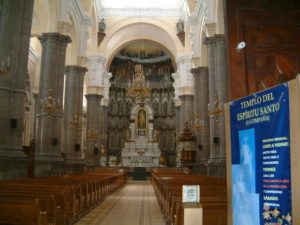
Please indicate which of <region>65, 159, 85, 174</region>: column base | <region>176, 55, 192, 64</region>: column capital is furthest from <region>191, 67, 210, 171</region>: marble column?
<region>176, 55, 192, 64</region>: column capital

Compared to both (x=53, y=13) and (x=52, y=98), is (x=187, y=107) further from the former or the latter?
(x=52, y=98)

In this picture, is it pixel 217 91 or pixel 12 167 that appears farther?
pixel 217 91

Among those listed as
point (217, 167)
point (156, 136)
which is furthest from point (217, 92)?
point (156, 136)

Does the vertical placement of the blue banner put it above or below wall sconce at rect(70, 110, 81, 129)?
below

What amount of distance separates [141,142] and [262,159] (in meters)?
31.8

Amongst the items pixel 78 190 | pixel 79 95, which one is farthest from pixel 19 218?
pixel 79 95

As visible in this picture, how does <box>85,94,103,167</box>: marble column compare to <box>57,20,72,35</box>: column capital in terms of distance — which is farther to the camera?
<box>85,94,103,167</box>: marble column

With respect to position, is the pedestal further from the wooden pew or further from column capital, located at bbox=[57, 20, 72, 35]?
column capital, located at bbox=[57, 20, 72, 35]

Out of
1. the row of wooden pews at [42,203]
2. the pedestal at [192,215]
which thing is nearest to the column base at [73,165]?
the row of wooden pews at [42,203]

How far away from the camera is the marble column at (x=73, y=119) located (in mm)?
19094

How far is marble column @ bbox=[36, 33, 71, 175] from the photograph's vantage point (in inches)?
561

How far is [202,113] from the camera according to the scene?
19.6 m

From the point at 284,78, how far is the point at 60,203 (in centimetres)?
437

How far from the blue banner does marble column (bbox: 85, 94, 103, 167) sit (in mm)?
22923
